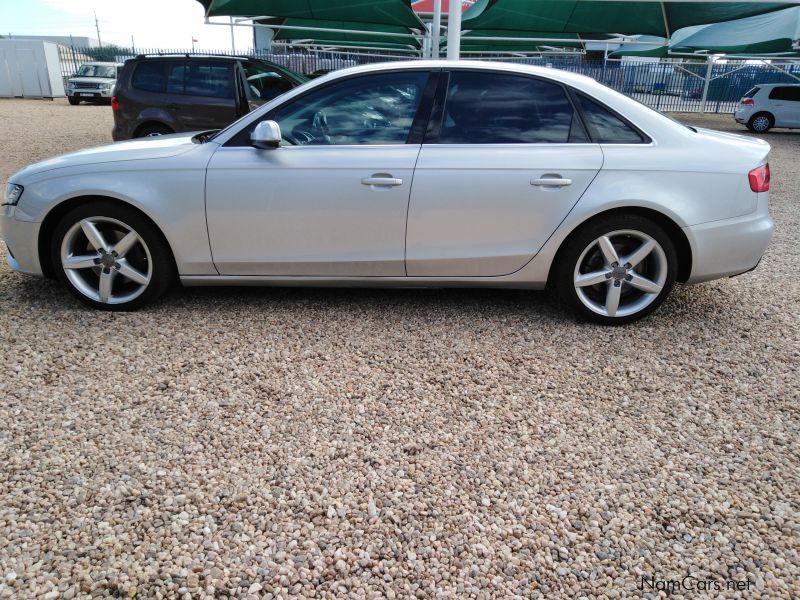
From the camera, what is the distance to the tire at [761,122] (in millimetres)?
19125

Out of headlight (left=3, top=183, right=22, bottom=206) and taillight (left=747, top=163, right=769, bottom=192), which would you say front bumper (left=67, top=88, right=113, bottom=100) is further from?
taillight (left=747, top=163, right=769, bottom=192)

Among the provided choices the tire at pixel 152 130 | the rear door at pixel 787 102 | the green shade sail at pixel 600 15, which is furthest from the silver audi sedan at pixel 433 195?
the rear door at pixel 787 102

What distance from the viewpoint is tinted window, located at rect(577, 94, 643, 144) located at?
12.3 ft

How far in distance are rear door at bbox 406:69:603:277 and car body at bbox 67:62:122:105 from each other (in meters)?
24.2

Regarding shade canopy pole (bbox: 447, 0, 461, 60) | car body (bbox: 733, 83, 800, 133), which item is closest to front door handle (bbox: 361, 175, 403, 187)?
shade canopy pole (bbox: 447, 0, 461, 60)

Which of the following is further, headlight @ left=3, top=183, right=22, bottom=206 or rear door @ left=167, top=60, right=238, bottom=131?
rear door @ left=167, top=60, right=238, bottom=131

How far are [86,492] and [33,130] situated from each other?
15369mm

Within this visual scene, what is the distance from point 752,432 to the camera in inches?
113

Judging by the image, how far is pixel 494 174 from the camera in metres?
3.68

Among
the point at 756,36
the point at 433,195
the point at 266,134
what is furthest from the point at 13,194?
the point at 756,36

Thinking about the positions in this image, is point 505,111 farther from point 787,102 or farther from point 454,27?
point 787,102

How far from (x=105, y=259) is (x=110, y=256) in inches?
1.7

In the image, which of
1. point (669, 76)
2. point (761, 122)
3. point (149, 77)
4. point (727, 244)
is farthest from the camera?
point (669, 76)

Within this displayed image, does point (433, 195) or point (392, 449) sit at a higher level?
point (433, 195)
